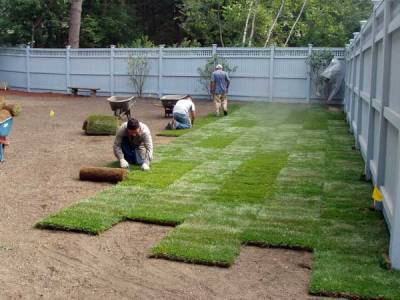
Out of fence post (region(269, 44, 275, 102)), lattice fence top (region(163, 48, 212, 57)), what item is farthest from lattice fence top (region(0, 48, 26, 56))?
fence post (region(269, 44, 275, 102))

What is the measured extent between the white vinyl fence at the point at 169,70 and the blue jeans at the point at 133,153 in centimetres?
1261

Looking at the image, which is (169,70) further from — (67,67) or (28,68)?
(28,68)

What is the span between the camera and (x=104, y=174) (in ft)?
26.8

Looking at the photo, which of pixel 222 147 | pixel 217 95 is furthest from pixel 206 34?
pixel 222 147

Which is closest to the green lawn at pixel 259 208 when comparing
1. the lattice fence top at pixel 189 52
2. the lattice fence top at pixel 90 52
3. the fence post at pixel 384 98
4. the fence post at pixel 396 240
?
the fence post at pixel 396 240

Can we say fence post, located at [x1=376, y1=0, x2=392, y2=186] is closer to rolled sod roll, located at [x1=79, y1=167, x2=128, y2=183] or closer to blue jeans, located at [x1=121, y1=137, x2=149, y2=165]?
rolled sod roll, located at [x1=79, y1=167, x2=128, y2=183]

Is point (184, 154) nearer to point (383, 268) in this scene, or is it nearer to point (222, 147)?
point (222, 147)

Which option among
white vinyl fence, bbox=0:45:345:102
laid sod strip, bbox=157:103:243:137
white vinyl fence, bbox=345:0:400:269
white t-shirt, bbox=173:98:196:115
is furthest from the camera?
white vinyl fence, bbox=0:45:345:102

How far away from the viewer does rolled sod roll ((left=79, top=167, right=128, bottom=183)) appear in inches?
320

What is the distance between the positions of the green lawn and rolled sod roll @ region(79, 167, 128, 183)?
8.0 inches

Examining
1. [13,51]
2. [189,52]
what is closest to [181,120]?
[189,52]

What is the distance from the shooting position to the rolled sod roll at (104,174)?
320 inches

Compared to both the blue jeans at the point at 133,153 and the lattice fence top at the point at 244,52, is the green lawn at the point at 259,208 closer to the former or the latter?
the blue jeans at the point at 133,153

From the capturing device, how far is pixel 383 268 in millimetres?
4742
